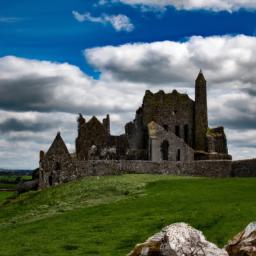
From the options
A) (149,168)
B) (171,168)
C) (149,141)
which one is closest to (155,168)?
(149,168)

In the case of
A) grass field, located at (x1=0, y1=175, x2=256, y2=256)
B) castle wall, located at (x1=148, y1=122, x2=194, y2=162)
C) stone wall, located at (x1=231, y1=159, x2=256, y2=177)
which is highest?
castle wall, located at (x1=148, y1=122, x2=194, y2=162)

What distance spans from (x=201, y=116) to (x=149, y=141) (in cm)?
1417

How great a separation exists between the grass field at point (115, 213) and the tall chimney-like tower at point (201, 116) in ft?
116

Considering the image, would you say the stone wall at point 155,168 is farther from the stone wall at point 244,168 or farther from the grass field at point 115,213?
the grass field at point 115,213

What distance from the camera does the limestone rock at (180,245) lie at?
1444cm

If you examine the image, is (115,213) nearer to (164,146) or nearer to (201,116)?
(164,146)

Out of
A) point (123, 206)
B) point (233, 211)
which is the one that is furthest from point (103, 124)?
point (233, 211)

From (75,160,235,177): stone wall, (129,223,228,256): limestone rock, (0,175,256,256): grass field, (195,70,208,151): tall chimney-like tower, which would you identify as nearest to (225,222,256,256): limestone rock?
(129,223,228,256): limestone rock

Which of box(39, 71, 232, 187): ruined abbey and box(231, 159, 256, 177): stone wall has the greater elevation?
box(39, 71, 232, 187): ruined abbey

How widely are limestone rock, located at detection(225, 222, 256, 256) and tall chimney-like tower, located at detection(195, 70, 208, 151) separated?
2920 inches

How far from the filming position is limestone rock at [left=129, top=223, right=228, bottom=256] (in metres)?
14.4

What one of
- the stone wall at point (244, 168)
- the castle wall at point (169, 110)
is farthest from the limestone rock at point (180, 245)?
the castle wall at point (169, 110)

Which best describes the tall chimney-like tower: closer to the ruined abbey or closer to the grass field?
the ruined abbey

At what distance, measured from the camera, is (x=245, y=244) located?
1569cm
